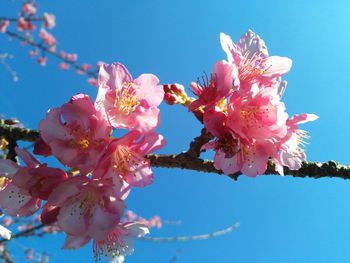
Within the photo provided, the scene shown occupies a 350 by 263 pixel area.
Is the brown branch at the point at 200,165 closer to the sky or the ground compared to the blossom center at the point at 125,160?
closer to the sky

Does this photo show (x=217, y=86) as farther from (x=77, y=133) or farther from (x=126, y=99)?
(x=77, y=133)

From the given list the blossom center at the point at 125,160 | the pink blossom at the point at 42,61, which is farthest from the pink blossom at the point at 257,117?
the pink blossom at the point at 42,61

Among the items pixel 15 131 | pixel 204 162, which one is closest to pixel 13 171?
pixel 15 131

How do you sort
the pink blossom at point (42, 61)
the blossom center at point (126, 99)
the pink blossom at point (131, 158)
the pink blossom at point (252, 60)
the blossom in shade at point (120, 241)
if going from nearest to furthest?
the pink blossom at point (131, 158) → the blossom center at point (126, 99) → the pink blossom at point (252, 60) → the blossom in shade at point (120, 241) → the pink blossom at point (42, 61)

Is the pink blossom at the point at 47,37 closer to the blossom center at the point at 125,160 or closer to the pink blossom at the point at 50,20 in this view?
the pink blossom at the point at 50,20

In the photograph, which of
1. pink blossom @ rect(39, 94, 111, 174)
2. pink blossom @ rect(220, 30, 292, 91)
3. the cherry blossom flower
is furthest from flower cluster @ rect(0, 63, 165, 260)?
pink blossom @ rect(220, 30, 292, 91)

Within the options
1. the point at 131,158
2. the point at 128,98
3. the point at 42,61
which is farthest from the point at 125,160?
the point at 42,61

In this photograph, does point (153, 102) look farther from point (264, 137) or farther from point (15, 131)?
point (15, 131)
